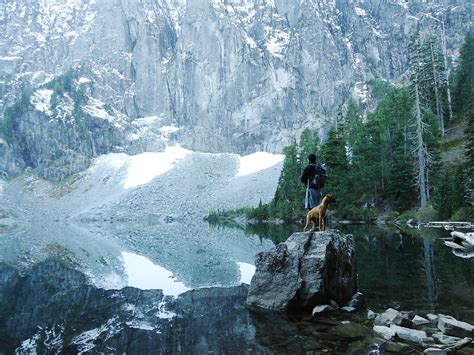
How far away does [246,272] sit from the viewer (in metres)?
21.0

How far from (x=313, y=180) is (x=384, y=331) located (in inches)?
268

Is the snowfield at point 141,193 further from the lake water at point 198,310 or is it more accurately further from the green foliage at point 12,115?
the lake water at point 198,310

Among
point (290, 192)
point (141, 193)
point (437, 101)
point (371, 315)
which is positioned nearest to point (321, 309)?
point (371, 315)

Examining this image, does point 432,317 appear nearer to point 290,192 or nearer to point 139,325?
point 139,325

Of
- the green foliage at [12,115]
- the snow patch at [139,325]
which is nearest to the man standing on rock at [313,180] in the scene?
the snow patch at [139,325]

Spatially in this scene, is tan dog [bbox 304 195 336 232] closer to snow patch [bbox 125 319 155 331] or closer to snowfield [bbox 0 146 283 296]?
snow patch [bbox 125 319 155 331]

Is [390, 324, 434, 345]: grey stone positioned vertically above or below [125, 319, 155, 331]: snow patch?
above

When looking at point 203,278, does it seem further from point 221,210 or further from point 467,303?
point 221,210

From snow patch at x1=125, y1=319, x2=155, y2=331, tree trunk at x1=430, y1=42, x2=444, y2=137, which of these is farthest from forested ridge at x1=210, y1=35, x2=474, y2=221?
snow patch at x1=125, y1=319, x2=155, y2=331

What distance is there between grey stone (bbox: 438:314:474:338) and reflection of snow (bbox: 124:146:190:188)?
14659cm

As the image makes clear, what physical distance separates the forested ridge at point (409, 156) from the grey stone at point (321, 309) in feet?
101

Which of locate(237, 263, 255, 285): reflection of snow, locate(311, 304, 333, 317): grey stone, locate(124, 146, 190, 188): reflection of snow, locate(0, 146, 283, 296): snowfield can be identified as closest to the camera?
locate(311, 304, 333, 317): grey stone

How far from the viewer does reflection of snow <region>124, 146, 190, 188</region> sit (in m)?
156

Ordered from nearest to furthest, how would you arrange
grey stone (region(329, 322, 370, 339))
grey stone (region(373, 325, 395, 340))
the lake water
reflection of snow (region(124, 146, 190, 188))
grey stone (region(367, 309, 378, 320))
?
1. grey stone (region(373, 325, 395, 340))
2. grey stone (region(329, 322, 370, 339))
3. the lake water
4. grey stone (region(367, 309, 378, 320))
5. reflection of snow (region(124, 146, 190, 188))
